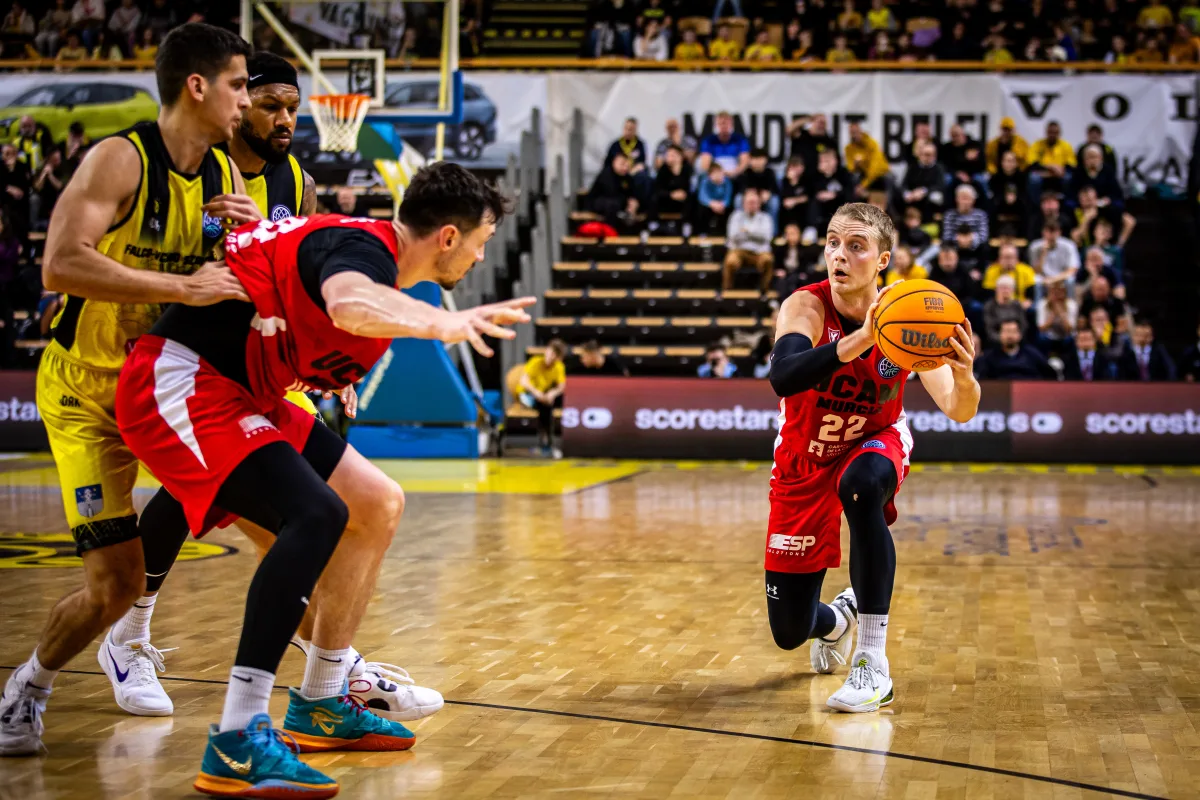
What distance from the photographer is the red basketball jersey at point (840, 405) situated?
16.2ft

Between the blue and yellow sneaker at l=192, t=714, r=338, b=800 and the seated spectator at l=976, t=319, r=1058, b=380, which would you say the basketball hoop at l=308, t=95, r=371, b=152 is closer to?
the seated spectator at l=976, t=319, r=1058, b=380

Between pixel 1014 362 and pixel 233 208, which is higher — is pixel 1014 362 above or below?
below

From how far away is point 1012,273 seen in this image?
1698cm

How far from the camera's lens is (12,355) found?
1741 cm

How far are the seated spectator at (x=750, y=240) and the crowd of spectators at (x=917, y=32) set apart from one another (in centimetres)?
345

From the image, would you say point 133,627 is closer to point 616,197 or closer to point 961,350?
point 961,350

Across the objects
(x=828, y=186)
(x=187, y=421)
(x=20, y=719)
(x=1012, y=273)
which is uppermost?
(x=828, y=186)

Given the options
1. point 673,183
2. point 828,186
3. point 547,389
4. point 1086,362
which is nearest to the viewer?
point 1086,362

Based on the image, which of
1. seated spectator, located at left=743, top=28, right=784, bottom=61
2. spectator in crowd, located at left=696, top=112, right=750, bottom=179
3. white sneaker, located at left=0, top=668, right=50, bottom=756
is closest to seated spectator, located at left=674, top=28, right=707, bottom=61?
seated spectator, located at left=743, top=28, right=784, bottom=61

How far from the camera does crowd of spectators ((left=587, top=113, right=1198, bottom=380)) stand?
52.6 ft

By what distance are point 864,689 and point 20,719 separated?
264cm

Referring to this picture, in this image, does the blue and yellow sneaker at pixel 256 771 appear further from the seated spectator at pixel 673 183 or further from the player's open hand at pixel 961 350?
the seated spectator at pixel 673 183

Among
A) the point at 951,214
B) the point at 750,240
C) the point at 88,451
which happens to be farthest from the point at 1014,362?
the point at 88,451

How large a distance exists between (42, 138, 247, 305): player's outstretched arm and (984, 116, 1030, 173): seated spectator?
1697 centimetres
